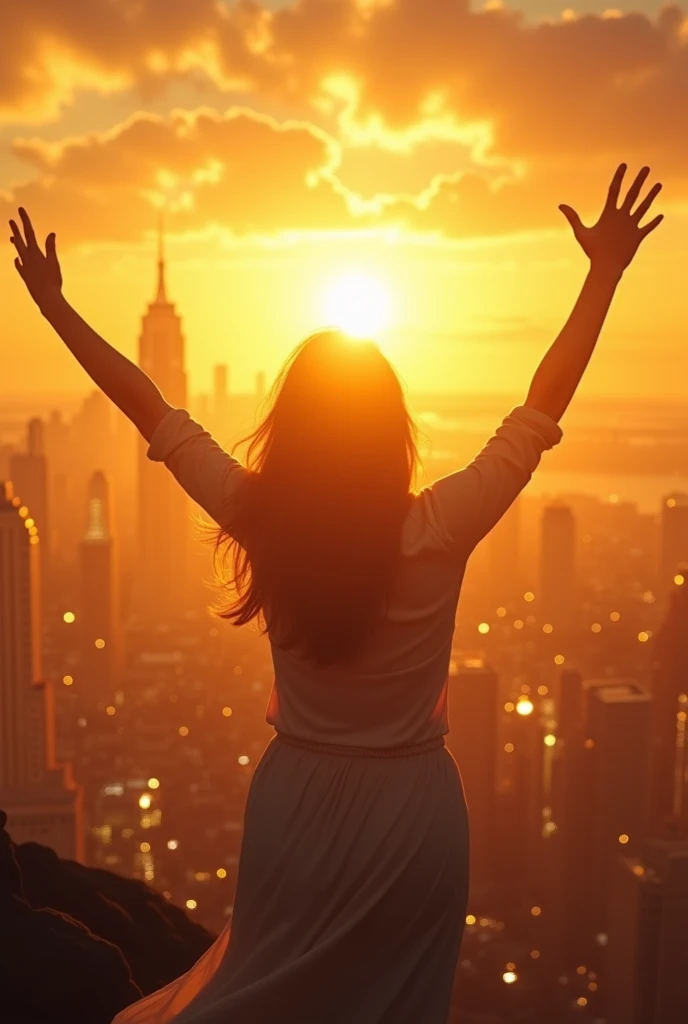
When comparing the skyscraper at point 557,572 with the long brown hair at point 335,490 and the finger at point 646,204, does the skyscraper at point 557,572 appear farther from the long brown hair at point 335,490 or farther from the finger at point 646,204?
the long brown hair at point 335,490

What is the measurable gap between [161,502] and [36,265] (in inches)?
1248

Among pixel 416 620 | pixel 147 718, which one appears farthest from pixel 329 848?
pixel 147 718

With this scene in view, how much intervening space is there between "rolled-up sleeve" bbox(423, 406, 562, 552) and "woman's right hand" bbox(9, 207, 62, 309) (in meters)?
0.53

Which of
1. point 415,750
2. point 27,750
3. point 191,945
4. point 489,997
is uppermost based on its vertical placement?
point 415,750

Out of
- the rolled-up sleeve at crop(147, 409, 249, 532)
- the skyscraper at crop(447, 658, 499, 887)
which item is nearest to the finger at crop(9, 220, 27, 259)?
the rolled-up sleeve at crop(147, 409, 249, 532)

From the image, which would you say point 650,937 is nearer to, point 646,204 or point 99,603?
point 646,204

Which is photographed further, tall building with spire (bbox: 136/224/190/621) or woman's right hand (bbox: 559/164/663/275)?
tall building with spire (bbox: 136/224/190/621)

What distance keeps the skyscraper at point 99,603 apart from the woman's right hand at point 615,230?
22504mm

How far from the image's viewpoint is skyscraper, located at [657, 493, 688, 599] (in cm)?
1697

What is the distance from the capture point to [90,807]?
17.5 meters

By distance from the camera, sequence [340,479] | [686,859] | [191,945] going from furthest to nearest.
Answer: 1. [686,859]
2. [191,945]
3. [340,479]

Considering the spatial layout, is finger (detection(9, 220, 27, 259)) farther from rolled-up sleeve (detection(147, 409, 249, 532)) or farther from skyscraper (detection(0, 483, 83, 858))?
skyscraper (detection(0, 483, 83, 858))

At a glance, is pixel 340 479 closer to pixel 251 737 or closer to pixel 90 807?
pixel 90 807

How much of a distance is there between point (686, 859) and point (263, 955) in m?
9.43
